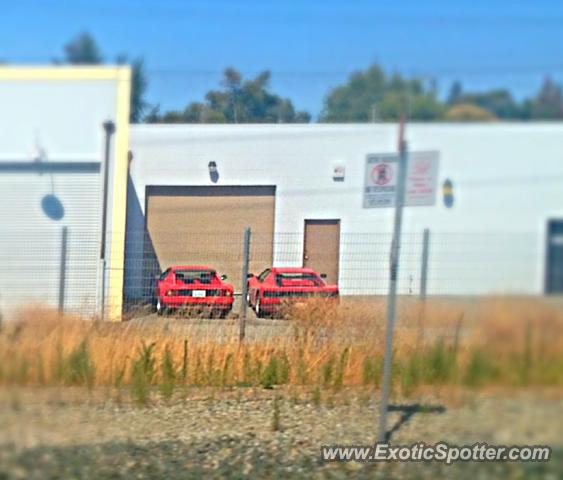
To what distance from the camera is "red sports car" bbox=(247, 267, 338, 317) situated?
7.33 metres

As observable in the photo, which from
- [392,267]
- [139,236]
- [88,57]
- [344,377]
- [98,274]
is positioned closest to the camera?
[392,267]

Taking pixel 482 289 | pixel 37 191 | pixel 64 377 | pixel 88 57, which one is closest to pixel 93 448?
pixel 64 377

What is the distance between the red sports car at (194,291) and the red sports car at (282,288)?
34 cm

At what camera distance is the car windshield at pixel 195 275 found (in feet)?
24.9

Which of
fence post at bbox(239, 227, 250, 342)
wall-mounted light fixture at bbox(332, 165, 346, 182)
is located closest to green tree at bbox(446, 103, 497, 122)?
fence post at bbox(239, 227, 250, 342)

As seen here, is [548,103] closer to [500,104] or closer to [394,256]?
[500,104]

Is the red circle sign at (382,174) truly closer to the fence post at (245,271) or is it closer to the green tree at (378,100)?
the green tree at (378,100)

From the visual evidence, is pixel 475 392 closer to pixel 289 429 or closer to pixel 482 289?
pixel 482 289

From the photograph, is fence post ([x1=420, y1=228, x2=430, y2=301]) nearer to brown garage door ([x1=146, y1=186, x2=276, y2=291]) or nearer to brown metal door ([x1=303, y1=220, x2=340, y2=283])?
brown metal door ([x1=303, y1=220, x2=340, y2=283])

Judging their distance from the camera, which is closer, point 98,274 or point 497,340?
point 497,340

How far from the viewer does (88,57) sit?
7031 mm

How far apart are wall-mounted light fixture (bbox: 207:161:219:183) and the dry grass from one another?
10.3ft

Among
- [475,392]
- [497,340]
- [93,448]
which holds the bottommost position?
[93,448]

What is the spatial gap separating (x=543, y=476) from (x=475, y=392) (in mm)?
1089
